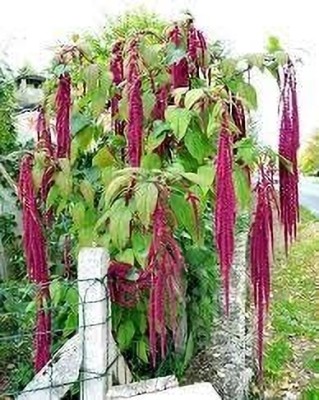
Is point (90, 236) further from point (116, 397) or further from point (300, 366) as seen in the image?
point (300, 366)

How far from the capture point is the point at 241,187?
1.92m

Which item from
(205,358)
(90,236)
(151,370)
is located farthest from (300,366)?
(90,236)

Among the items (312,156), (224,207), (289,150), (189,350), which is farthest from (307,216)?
(312,156)

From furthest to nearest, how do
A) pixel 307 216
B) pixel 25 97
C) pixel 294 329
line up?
pixel 307 216
pixel 25 97
pixel 294 329

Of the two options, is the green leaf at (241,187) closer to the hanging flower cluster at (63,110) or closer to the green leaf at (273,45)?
the green leaf at (273,45)

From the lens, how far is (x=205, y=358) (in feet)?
10.2

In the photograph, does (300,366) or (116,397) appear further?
(300,366)

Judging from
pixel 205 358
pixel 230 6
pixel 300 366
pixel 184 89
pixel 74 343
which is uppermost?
pixel 230 6

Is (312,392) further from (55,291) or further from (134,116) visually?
(134,116)

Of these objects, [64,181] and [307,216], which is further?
[307,216]

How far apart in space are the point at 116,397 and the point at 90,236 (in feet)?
1.74

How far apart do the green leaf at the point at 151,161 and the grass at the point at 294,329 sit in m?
1.60

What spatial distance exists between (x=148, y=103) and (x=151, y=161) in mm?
175

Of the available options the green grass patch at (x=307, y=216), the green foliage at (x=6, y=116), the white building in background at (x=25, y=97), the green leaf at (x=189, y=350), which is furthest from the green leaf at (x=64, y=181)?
the green grass patch at (x=307, y=216)
